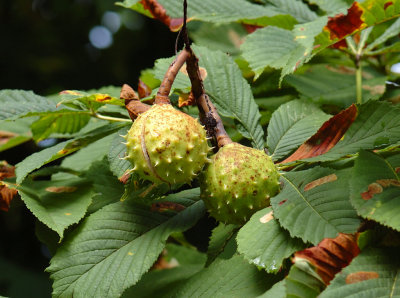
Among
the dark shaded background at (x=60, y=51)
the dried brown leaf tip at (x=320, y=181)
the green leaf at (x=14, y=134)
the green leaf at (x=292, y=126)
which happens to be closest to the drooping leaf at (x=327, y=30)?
the green leaf at (x=292, y=126)

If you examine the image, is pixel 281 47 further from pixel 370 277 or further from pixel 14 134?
pixel 14 134

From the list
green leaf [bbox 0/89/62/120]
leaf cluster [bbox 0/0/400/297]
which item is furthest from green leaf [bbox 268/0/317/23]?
green leaf [bbox 0/89/62/120]

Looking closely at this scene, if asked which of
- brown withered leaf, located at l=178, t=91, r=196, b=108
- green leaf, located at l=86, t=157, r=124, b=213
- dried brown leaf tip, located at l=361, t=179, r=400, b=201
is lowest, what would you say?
green leaf, located at l=86, t=157, r=124, b=213

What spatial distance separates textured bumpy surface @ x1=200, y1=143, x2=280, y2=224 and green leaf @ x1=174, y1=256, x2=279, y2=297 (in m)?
0.08

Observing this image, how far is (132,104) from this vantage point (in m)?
0.96

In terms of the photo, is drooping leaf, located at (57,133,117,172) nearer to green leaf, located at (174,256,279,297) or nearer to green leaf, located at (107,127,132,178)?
green leaf, located at (107,127,132,178)

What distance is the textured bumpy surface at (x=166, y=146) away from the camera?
2.69 ft

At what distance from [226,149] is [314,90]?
48cm

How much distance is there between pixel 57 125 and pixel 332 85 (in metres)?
0.72

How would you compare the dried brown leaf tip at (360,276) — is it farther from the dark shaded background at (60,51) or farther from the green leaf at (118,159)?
the dark shaded background at (60,51)

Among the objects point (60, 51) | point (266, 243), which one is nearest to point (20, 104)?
point (266, 243)

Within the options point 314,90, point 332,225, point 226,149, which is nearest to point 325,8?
point 314,90

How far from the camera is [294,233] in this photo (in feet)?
2.44

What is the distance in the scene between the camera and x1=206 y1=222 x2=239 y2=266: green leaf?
3.18 ft
